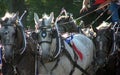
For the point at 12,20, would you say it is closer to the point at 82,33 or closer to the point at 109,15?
the point at 82,33

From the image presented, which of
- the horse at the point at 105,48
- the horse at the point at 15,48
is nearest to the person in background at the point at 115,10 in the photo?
the horse at the point at 105,48

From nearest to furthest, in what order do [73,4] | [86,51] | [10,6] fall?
1. [86,51]
2. [10,6]
3. [73,4]

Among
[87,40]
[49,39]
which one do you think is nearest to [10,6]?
[87,40]

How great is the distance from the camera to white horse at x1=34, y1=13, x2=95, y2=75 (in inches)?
354

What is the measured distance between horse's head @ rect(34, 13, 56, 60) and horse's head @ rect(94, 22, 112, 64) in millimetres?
1741

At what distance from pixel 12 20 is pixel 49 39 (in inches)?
32.2

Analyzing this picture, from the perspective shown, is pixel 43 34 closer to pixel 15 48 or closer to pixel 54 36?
pixel 54 36

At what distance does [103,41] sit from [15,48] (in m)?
2.46

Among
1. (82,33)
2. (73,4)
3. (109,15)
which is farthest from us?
(73,4)

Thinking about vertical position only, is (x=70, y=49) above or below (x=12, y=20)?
below

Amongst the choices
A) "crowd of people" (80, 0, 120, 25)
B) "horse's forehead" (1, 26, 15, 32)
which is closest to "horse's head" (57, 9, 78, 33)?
Answer: "crowd of people" (80, 0, 120, 25)

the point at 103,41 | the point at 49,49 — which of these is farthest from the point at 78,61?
the point at 49,49

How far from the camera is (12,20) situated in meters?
9.12

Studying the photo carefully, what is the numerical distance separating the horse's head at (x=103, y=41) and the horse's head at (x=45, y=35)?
1.74 m
